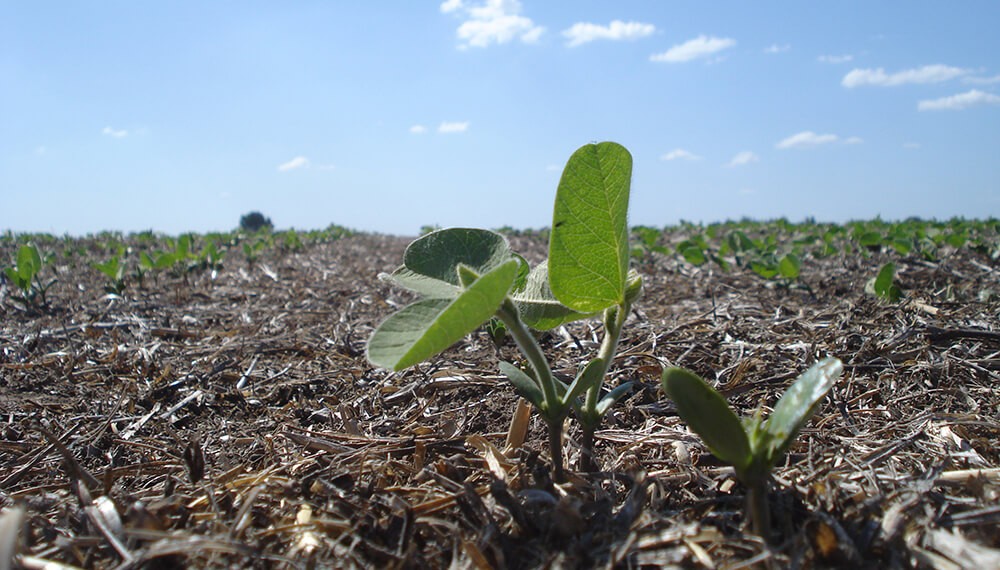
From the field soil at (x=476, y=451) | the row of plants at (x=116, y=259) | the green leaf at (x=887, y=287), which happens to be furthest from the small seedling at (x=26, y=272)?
the green leaf at (x=887, y=287)

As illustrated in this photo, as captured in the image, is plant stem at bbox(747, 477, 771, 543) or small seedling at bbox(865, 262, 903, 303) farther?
small seedling at bbox(865, 262, 903, 303)

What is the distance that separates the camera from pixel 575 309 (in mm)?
1077

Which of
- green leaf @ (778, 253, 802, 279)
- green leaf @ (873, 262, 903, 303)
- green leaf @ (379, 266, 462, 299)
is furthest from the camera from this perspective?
green leaf @ (778, 253, 802, 279)

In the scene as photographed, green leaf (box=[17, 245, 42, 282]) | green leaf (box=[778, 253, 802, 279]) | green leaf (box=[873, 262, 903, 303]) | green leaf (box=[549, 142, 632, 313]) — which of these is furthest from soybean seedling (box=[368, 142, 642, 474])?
green leaf (box=[17, 245, 42, 282])

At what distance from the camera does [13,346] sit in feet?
8.82

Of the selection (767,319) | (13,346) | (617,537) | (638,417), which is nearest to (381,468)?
(617,537)

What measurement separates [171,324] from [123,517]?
95.2 inches

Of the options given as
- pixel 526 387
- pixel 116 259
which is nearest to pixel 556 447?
pixel 526 387

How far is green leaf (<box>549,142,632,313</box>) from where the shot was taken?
99cm

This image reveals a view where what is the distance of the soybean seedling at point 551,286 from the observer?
852 mm

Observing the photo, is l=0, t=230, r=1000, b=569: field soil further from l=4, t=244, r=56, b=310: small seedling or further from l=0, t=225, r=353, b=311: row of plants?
l=0, t=225, r=353, b=311: row of plants

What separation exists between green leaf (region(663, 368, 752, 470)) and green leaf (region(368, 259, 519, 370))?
26cm

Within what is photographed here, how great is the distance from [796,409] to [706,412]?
0.44ft

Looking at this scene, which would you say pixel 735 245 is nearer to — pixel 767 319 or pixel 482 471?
pixel 767 319
